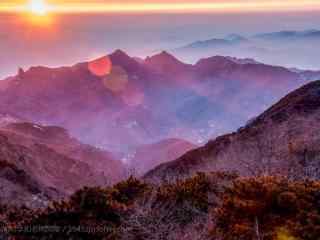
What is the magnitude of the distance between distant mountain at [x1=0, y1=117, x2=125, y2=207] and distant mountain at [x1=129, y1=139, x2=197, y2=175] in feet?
49.7

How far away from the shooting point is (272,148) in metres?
36.1

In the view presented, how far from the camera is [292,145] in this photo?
110ft

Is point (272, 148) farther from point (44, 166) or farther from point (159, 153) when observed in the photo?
point (159, 153)

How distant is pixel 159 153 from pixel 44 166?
6579 cm

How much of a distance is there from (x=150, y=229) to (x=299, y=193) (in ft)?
13.7

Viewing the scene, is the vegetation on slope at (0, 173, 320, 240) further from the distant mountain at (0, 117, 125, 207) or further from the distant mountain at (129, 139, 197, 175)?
the distant mountain at (129, 139, 197, 175)

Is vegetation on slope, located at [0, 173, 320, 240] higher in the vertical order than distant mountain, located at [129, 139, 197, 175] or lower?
lower

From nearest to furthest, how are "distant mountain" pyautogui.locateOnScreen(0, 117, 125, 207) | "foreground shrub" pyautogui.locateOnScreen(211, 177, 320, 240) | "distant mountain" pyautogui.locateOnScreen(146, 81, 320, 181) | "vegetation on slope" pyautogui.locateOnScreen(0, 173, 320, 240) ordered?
"foreground shrub" pyautogui.locateOnScreen(211, 177, 320, 240) < "vegetation on slope" pyautogui.locateOnScreen(0, 173, 320, 240) < "distant mountain" pyautogui.locateOnScreen(146, 81, 320, 181) < "distant mountain" pyautogui.locateOnScreen(0, 117, 125, 207)

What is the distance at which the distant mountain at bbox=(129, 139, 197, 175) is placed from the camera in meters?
122

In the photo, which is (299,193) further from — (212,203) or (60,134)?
(60,134)

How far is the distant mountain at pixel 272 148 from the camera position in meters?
29.4

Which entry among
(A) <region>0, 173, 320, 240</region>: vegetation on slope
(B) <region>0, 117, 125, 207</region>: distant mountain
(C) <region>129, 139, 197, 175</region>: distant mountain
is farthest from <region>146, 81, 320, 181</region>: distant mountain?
(C) <region>129, 139, 197, 175</region>: distant mountain

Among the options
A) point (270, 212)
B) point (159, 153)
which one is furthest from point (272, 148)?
point (159, 153)

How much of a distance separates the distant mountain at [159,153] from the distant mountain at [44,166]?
1516 cm
